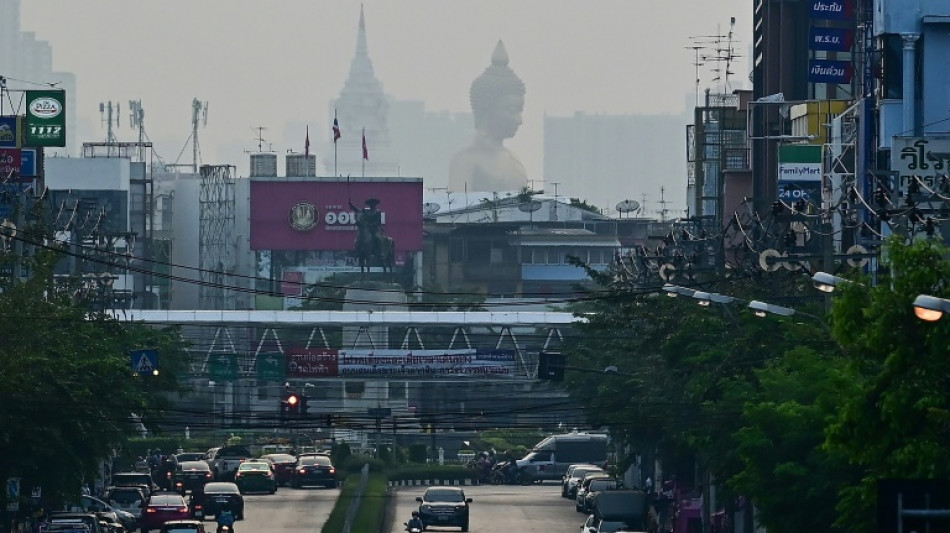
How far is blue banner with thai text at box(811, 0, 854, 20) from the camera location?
263ft

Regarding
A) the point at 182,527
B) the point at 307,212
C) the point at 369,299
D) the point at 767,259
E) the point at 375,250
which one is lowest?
the point at 182,527

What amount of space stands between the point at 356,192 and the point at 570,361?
261 ft

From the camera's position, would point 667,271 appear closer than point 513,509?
Yes

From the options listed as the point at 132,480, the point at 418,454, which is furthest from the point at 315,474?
the point at 418,454

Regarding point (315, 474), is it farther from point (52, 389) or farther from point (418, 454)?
point (52, 389)

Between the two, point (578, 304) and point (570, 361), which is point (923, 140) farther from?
point (578, 304)

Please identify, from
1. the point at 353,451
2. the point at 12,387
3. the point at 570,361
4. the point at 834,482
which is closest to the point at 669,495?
the point at 570,361

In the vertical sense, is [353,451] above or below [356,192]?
below

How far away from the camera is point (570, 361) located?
112 m

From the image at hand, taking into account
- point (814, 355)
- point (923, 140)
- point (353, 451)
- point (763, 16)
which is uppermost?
point (763, 16)

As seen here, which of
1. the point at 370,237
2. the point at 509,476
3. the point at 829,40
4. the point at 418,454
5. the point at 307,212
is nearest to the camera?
the point at 829,40

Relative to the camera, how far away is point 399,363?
126m

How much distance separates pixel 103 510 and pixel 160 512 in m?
2.28

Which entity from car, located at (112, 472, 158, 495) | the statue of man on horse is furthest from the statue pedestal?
car, located at (112, 472, 158, 495)
